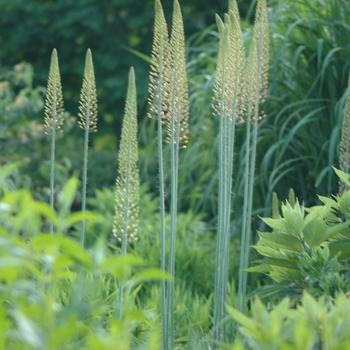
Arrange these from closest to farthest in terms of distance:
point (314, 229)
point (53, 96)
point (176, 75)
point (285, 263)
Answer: point (314, 229), point (285, 263), point (176, 75), point (53, 96)

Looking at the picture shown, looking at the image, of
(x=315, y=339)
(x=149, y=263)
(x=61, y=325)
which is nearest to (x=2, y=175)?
(x=61, y=325)

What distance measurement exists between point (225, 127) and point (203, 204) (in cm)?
274

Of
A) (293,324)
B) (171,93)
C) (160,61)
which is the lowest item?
(293,324)

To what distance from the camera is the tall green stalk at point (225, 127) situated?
2.78 meters

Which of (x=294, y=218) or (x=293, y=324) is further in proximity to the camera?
(x=294, y=218)

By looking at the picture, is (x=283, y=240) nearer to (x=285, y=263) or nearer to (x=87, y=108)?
(x=285, y=263)

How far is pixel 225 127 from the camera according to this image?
2900 millimetres

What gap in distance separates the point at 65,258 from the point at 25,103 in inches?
236

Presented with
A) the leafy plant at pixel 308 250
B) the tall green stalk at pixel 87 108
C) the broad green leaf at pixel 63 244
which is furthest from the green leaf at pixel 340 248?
the broad green leaf at pixel 63 244

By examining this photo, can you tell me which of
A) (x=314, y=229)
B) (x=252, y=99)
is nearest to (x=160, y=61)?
(x=252, y=99)

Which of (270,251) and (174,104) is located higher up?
(174,104)

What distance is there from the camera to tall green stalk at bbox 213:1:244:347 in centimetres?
278

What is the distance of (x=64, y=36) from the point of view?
1419cm

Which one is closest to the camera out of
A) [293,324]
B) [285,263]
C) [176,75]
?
[293,324]
